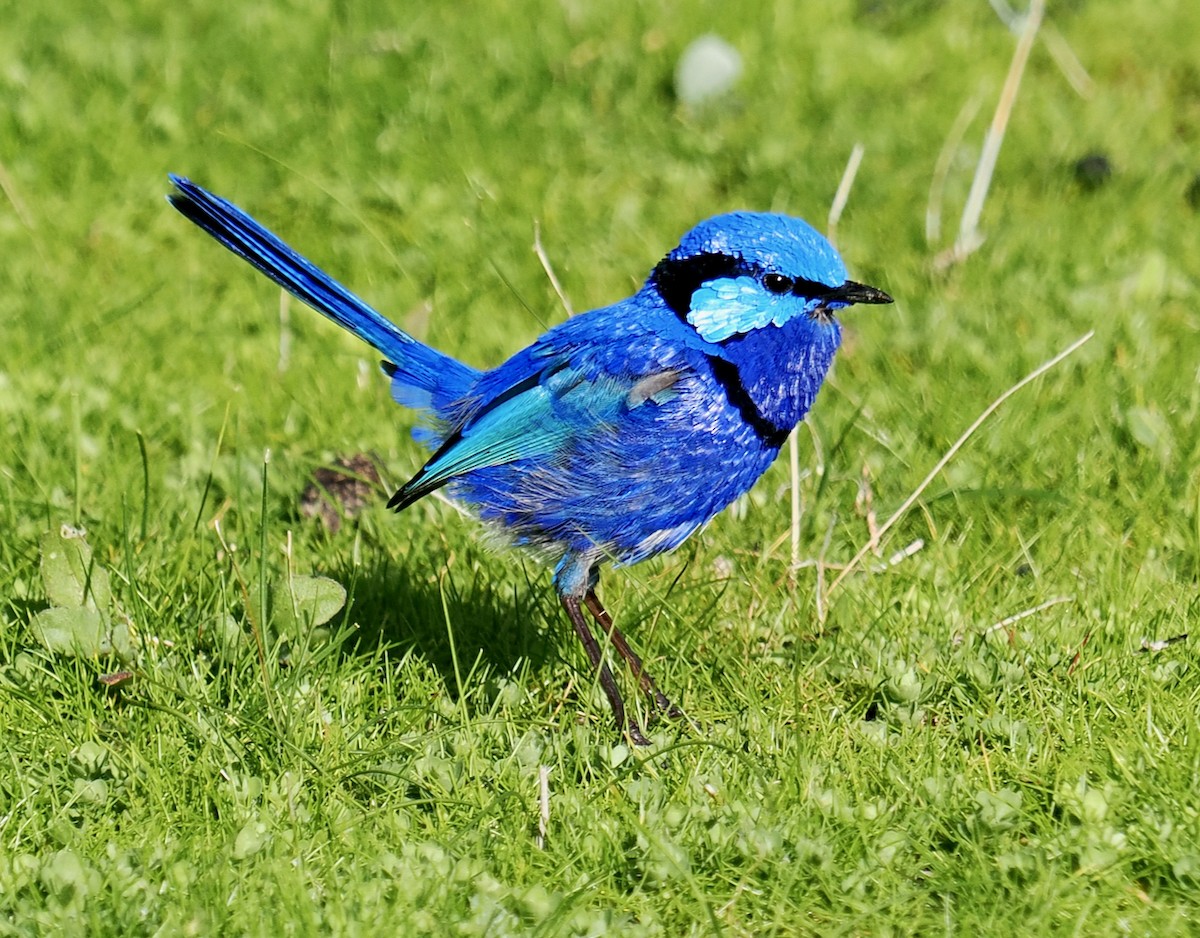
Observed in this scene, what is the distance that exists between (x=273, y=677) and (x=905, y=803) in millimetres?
1375

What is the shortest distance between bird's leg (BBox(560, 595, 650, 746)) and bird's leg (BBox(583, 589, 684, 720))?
0.14 ft

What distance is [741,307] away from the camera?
353 centimetres

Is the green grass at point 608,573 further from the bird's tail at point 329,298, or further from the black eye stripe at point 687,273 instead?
the black eye stripe at point 687,273

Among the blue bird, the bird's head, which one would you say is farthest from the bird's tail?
the bird's head

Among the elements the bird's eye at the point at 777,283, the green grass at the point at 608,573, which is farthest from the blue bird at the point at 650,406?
the green grass at the point at 608,573

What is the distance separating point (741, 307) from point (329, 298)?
102 centimetres

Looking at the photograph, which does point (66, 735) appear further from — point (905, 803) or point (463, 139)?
point (463, 139)

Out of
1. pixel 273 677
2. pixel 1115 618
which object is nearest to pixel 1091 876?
pixel 1115 618

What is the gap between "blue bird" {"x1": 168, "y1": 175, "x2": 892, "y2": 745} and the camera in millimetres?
3521

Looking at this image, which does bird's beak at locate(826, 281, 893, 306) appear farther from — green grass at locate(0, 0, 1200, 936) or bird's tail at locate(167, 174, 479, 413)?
bird's tail at locate(167, 174, 479, 413)

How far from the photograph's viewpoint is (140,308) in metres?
5.52

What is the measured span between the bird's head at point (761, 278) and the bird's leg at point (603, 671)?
0.69 metres

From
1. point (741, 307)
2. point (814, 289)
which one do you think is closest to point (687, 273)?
point (741, 307)

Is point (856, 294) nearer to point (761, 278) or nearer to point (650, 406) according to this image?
point (761, 278)
